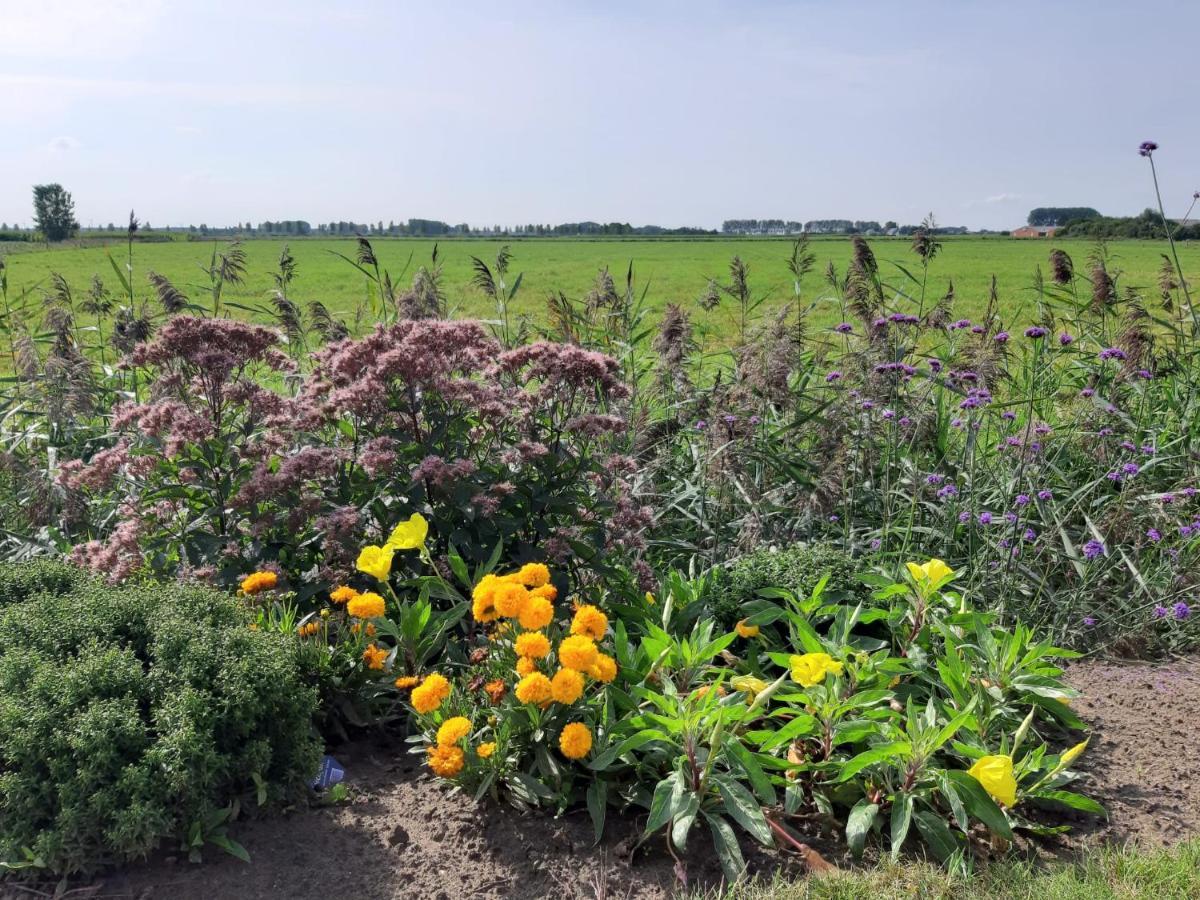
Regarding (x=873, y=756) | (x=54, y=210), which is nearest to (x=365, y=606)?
(x=873, y=756)

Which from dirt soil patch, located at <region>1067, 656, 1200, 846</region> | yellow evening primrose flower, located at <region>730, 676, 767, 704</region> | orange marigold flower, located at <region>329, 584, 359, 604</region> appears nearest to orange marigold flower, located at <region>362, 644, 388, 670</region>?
orange marigold flower, located at <region>329, 584, 359, 604</region>

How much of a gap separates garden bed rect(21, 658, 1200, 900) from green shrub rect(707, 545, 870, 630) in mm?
987

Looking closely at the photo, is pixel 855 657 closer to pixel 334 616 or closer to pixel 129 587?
pixel 334 616

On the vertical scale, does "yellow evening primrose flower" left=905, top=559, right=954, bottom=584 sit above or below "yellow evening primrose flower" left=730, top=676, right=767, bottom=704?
above

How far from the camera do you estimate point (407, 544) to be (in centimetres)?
301

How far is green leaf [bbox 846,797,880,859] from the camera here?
2469mm

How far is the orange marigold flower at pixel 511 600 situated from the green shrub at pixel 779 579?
1.09 m

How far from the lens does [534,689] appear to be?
7.91ft

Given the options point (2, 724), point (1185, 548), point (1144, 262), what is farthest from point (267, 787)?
point (1144, 262)

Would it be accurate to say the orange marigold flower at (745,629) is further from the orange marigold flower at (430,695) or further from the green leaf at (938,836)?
the orange marigold flower at (430,695)

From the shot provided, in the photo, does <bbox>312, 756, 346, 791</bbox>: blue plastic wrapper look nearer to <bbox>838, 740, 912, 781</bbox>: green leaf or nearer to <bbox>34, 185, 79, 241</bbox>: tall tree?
<bbox>838, 740, 912, 781</bbox>: green leaf

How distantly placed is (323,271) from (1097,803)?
36476 millimetres

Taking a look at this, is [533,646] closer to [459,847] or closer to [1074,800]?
[459,847]

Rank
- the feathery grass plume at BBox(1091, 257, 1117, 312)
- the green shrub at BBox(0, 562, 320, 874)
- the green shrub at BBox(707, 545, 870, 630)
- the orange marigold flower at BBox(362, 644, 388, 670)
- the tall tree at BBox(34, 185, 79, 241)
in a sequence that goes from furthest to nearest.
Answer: the tall tree at BBox(34, 185, 79, 241) → the feathery grass plume at BBox(1091, 257, 1117, 312) → the green shrub at BBox(707, 545, 870, 630) → the orange marigold flower at BBox(362, 644, 388, 670) → the green shrub at BBox(0, 562, 320, 874)
